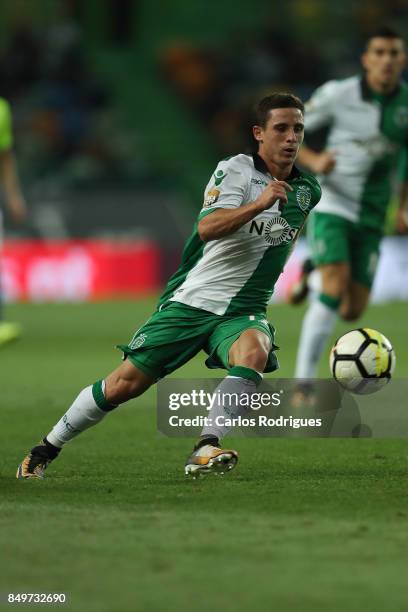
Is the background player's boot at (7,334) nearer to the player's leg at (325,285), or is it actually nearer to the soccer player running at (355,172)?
the soccer player running at (355,172)

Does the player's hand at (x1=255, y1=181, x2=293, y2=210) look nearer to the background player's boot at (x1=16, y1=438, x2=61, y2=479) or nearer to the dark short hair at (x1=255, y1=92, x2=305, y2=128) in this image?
the dark short hair at (x1=255, y1=92, x2=305, y2=128)

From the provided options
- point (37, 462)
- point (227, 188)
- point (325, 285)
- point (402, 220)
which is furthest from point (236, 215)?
point (402, 220)

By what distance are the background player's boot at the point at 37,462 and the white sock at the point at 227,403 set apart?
0.65 m

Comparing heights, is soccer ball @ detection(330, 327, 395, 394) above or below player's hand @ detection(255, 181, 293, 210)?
below

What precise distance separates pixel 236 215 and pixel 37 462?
1.30 meters

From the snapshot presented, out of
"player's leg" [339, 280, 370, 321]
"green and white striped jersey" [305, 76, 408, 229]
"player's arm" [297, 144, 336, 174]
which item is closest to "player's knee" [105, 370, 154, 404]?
"player's arm" [297, 144, 336, 174]

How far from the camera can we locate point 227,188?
5676mm

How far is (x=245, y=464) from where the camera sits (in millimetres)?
6137

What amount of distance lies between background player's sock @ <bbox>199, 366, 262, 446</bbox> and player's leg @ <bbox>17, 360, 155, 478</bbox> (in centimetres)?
31

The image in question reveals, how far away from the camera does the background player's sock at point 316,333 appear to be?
829cm

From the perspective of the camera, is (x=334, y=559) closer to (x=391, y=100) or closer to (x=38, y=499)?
(x=38, y=499)

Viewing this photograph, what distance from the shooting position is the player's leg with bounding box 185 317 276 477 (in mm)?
5484

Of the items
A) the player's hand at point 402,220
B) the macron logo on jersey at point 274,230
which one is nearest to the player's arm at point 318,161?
the player's hand at point 402,220

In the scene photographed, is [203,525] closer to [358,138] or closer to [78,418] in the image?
[78,418]
